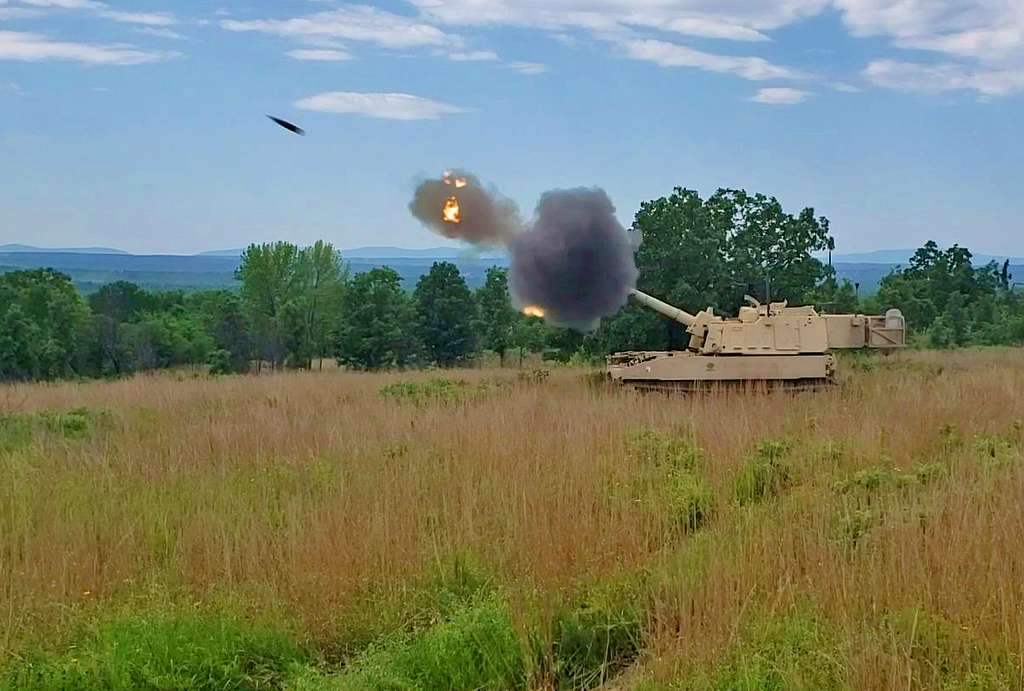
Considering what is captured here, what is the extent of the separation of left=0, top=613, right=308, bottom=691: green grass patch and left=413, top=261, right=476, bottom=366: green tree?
1044 inches

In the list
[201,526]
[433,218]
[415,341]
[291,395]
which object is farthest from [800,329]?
[415,341]

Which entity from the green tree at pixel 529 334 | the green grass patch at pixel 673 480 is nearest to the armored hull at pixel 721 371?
the green grass patch at pixel 673 480

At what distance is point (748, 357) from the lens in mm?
14797

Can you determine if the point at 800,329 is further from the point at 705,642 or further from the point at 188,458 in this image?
the point at 705,642

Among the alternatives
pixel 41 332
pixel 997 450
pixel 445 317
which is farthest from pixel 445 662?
pixel 41 332

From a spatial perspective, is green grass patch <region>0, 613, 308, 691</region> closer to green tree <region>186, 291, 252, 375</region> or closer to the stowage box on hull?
the stowage box on hull

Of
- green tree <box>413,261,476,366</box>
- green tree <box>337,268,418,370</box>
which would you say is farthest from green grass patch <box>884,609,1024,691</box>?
green tree <box>413,261,476,366</box>

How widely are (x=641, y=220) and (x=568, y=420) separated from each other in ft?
50.0

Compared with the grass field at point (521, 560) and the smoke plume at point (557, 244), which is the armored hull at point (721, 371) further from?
the grass field at point (521, 560)

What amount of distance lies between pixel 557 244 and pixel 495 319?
16.1m

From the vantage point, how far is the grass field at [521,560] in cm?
441

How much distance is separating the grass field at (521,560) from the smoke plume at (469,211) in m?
6.03

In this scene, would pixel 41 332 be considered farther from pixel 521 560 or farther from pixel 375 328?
pixel 521 560

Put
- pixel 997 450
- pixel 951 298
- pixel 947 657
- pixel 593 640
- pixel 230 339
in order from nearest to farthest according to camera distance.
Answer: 1. pixel 947 657
2. pixel 593 640
3. pixel 997 450
4. pixel 951 298
5. pixel 230 339
